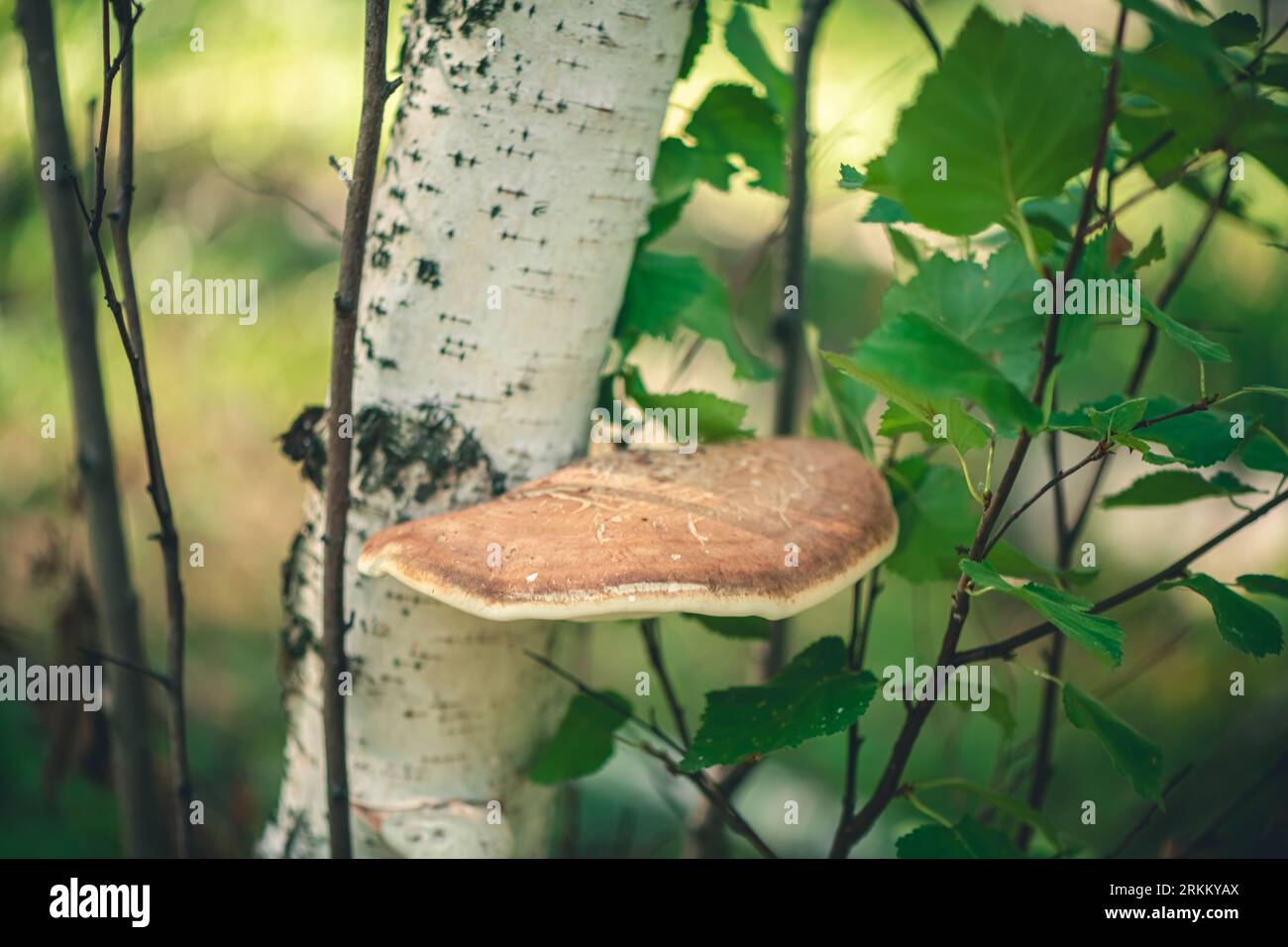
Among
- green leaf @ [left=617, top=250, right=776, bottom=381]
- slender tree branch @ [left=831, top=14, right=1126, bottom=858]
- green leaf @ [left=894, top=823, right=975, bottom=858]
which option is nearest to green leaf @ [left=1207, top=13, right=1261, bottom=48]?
slender tree branch @ [left=831, top=14, right=1126, bottom=858]

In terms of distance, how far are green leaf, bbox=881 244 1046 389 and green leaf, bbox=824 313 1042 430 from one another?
10.9 inches

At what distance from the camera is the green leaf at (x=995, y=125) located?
616mm

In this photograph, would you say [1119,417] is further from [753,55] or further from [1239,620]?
[753,55]

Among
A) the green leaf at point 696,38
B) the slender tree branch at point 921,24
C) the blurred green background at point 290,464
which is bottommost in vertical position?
the blurred green background at point 290,464

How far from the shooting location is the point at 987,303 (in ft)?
3.02

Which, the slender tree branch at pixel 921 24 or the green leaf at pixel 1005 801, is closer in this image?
the green leaf at pixel 1005 801

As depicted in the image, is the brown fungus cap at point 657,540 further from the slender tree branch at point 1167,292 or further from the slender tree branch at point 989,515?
the slender tree branch at point 1167,292

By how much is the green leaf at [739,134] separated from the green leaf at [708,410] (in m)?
0.33

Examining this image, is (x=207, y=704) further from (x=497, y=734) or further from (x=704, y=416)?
(x=704, y=416)

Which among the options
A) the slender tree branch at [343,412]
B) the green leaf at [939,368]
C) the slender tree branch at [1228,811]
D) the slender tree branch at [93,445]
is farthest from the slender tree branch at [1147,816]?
the slender tree branch at [93,445]

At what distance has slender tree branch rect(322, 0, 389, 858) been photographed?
80 cm

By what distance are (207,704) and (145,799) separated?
1491mm
